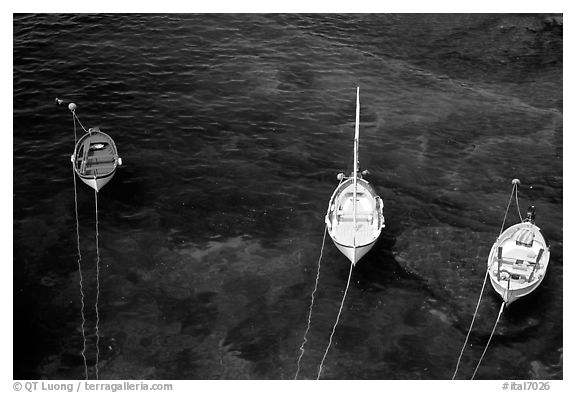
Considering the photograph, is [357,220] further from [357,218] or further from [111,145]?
[111,145]

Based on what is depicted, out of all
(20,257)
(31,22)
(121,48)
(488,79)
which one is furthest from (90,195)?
(488,79)

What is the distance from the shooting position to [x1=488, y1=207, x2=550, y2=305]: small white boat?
151 feet

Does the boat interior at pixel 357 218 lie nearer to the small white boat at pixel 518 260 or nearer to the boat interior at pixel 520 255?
the small white boat at pixel 518 260

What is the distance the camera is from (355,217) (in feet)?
160

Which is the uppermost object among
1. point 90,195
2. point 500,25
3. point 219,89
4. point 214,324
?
point 500,25

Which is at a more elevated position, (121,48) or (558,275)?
(121,48)

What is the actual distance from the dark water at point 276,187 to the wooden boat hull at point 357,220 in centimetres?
268

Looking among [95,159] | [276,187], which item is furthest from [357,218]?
[95,159]

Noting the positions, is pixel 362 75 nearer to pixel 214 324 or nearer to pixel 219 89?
pixel 219 89

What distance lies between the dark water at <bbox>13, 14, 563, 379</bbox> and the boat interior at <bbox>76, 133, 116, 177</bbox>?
2058 millimetres

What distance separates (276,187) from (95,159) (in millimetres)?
16891

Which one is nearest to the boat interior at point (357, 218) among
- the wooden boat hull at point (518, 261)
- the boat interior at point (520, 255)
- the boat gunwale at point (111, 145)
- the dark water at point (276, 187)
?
the dark water at point (276, 187)

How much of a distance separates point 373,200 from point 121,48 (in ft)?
130

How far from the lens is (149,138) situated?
2500 inches
